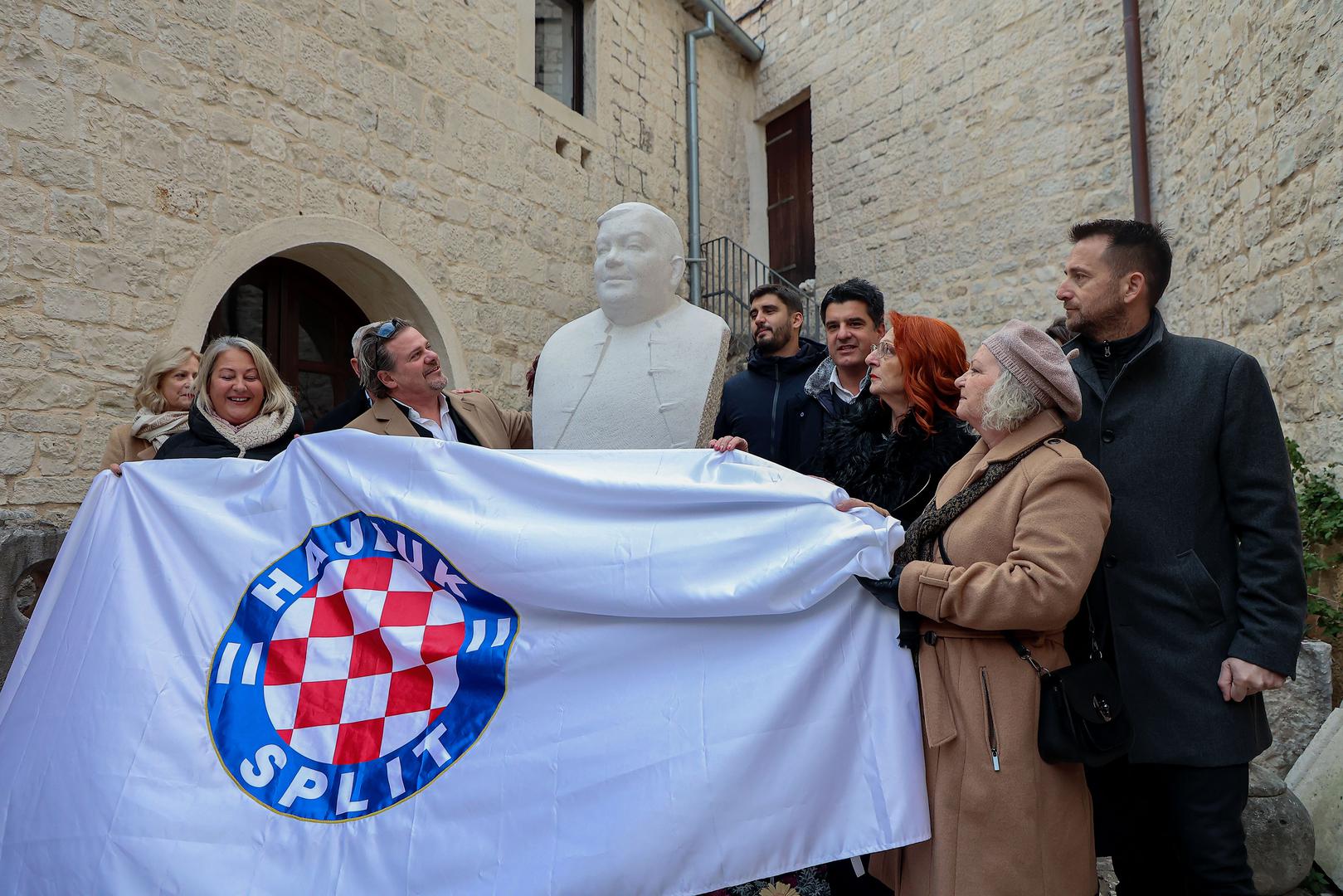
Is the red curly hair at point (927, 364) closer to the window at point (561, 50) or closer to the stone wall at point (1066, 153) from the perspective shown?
the stone wall at point (1066, 153)

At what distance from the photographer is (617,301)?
8.74ft

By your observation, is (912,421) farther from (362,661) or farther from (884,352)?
(362,661)

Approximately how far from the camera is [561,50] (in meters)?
7.44

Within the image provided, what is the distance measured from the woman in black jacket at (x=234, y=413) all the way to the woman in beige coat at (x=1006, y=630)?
1.92 metres

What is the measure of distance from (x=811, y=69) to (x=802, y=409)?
7055 millimetres

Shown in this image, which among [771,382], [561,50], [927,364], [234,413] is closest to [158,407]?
[234,413]

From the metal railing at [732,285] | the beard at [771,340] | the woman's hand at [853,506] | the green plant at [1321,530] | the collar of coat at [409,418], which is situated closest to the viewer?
the woman's hand at [853,506]

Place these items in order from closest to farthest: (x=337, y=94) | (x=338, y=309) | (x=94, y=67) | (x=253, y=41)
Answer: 1. (x=94, y=67)
2. (x=253, y=41)
3. (x=337, y=94)
4. (x=338, y=309)

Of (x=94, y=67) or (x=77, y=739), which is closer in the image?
(x=77, y=739)

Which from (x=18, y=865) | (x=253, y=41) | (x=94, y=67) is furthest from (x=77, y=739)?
(x=253, y=41)

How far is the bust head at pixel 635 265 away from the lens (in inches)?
104

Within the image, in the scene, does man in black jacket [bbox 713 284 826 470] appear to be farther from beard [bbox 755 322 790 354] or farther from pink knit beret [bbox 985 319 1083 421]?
pink knit beret [bbox 985 319 1083 421]

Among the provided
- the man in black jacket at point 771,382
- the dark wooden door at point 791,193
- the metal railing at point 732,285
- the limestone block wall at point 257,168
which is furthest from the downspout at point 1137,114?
the man in black jacket at point 771,382

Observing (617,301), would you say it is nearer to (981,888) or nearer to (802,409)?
(802,409)
